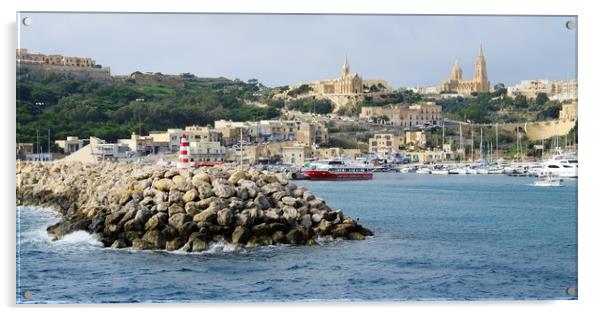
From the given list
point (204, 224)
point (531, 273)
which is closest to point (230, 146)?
point (204, 224)

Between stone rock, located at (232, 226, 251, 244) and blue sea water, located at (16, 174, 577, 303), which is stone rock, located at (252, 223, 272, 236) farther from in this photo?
blue sea water, located at (16, 174, 577, 303)

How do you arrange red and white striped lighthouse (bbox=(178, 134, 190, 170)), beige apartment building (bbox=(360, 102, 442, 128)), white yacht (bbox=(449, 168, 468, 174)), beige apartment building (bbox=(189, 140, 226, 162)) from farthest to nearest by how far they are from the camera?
1. white yacht (bbox=(449, 168, 468, 174))
2. beige apartment building (bbox=(360, 102, 442, 128))
3. beige apartment building (bbox=(189, 140, 226, 162))
4. red and white striped lighthouse (bbox=(178, 134, 190, 170))

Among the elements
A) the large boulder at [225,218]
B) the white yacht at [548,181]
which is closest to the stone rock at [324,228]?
the large boulder at [225,218]

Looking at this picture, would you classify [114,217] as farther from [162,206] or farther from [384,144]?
[384,144]

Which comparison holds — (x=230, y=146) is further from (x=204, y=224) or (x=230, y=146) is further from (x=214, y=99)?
(x=204, y=224)

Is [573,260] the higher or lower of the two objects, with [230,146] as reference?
lower

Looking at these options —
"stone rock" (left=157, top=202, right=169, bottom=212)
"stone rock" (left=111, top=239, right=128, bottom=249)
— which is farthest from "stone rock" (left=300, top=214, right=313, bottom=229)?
"stone rock" (left=111, top=239, right=128, bottom=249)

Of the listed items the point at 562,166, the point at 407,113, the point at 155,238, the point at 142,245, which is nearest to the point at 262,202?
the point at 155,238
